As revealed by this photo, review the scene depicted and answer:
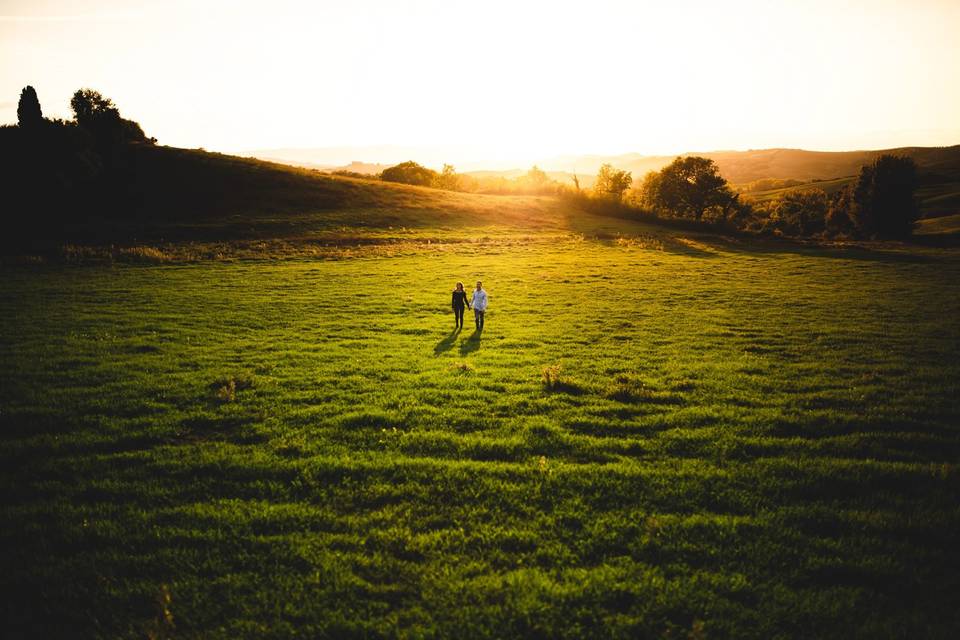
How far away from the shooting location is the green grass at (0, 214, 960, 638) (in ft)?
19.0

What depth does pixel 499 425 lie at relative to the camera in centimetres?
1100

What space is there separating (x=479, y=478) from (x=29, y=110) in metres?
93.5

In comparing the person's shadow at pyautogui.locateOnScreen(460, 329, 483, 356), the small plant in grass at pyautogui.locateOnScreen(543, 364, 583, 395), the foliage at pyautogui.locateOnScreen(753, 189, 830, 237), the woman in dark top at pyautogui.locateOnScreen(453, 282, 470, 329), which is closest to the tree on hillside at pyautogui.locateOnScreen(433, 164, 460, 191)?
the foliage at pyautogui.locateOnScreen(753, 189, 830, 237)

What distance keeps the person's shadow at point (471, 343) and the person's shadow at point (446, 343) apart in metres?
0.52

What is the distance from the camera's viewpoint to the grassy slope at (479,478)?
19.1 feet

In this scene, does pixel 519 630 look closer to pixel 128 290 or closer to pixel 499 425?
pixel 499 425

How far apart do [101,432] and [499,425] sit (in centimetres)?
948

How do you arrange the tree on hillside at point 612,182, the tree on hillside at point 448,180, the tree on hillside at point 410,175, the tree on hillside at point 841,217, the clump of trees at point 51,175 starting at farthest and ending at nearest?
the tree on hillside at point 448,180, the tree on hillside at point 410,175, the tree on hillside at point 612,182, the tree on hillside at point 841,217, the clump of trees at point 51,175

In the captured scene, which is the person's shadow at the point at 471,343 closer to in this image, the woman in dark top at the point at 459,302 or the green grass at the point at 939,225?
the woman in dark top at the point at 459,302

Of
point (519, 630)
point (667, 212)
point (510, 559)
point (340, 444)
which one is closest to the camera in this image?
point (519, 630)

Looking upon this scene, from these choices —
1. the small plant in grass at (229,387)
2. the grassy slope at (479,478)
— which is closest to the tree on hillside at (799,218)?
the grassy slope at (479,478)

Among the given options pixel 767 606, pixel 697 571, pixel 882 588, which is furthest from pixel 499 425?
pixel 882 588

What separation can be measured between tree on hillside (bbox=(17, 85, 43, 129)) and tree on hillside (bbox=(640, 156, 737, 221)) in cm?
10242

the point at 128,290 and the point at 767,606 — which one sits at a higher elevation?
the point at 128,290
